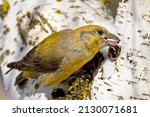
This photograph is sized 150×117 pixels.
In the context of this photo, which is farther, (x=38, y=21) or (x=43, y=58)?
(x=38, y=21)

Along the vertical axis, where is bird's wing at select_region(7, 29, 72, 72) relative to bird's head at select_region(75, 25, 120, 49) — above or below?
below

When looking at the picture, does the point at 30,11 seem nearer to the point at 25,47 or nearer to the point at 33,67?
the point at 25,47

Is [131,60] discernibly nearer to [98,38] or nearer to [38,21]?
[98,38]

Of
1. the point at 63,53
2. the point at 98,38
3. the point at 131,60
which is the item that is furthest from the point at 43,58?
the point at 131,60

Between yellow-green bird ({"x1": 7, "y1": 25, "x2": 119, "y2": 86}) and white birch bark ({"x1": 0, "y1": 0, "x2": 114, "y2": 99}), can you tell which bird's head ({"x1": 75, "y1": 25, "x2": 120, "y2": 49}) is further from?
white birch bark ({"x1": 0, "y1": 0, "x2": 114, "y2": 99})

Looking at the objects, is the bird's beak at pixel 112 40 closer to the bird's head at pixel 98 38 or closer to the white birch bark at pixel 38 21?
the bird's head at pixel 98 38

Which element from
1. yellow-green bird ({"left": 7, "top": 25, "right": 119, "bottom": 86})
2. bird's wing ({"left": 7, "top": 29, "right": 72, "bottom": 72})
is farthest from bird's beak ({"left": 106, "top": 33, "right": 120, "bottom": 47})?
bird's wing ({"left": 7, "top": 29, "right": 72, "bottom": 72})

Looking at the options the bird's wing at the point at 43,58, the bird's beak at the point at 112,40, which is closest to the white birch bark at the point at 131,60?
the bird's beak at the point at 112,40

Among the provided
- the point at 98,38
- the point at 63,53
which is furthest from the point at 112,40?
the point at 63,53
